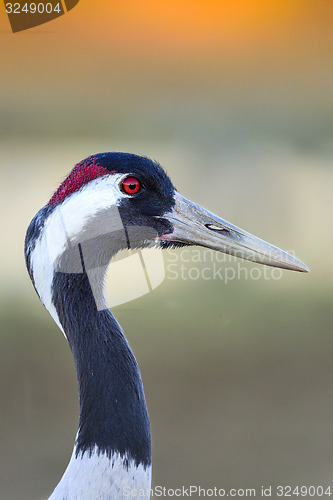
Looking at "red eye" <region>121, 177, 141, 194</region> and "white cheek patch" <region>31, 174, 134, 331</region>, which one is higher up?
"red eye" <region>121, 177, 141, 194</region>

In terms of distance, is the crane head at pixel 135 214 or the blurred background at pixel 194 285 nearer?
the crane head at pixel 135 214

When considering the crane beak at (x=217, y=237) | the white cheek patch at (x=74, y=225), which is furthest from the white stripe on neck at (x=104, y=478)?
the crane beak at (x=217, y=237)

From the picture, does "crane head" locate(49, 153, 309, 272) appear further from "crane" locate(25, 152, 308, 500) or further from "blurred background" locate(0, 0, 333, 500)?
"blurred background" locate(0, 0, 333, 500)

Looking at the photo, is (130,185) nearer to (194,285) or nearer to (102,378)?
(102,378)

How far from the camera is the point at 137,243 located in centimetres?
98

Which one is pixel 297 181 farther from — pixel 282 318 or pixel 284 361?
pixel 284 361

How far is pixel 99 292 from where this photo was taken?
926 millimetres

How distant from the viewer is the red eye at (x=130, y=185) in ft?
2.99

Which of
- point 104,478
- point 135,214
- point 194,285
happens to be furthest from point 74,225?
point 194,285

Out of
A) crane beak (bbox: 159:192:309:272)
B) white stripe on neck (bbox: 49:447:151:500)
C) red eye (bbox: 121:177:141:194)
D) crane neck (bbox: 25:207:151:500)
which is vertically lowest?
white stripe on neck (bbox: 49:447:151:500)

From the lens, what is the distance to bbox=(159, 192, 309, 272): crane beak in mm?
951

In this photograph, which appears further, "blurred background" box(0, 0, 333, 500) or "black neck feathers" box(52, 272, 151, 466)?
"blurred background" box(0, 0, 333, 500)

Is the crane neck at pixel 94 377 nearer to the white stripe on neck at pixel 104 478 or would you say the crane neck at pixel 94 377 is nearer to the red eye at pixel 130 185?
the white stripe on neck at pixel 104 478

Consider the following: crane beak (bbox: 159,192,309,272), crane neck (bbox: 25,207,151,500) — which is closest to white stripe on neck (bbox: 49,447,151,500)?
crane neck (bbox: 25,207,151,500)
